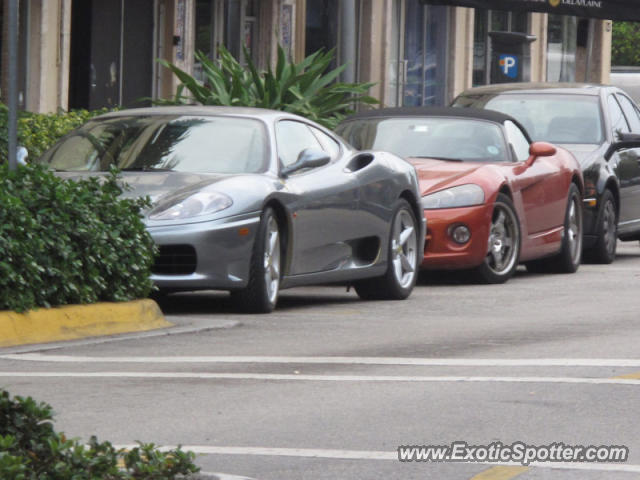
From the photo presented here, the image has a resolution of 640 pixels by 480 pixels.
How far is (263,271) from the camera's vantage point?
36.5 ft

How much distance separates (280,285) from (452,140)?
13.7 feet

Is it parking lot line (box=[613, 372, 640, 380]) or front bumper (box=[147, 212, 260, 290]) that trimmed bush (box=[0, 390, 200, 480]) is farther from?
front bumper (box=[147, 212, 260, 290])

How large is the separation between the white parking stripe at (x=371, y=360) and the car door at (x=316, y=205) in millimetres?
2692

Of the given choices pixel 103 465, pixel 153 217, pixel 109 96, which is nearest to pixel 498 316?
pixel 153 217

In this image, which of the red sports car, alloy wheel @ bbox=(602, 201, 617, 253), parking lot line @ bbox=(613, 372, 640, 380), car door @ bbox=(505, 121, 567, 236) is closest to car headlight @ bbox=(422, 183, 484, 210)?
the red sports car

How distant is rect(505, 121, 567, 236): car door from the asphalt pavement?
2.84m

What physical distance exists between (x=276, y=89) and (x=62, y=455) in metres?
15.0

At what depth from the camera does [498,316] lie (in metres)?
11.6

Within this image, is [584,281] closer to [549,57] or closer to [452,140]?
[452,140]

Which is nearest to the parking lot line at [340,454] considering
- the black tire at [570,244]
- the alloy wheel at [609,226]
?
the black tire at [570,244]

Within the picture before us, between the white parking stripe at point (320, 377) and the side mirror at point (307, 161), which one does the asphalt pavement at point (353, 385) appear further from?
the side mirror at point (307, 161)

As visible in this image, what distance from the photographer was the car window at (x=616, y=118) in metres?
17.6

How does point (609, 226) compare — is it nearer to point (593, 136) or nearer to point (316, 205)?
point (593, 136)

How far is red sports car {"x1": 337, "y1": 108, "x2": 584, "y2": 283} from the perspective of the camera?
1422 cm
